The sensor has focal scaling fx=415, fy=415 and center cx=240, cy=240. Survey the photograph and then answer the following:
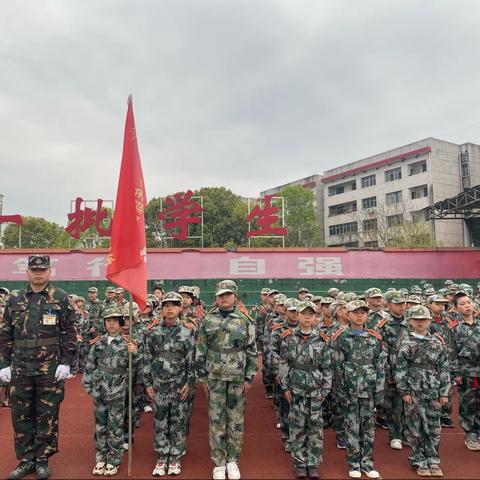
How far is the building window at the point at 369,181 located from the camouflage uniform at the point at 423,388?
4028 centimetres

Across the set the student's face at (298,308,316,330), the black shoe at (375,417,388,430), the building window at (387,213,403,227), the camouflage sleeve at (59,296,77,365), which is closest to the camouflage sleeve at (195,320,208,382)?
the student's face at (298,308,316,330)

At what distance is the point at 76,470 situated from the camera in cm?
448

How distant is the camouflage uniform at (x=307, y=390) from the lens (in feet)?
14.2

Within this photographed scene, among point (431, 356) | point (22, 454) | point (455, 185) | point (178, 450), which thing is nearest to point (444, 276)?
point (431, 356)

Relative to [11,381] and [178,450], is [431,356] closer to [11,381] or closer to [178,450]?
[178,450]

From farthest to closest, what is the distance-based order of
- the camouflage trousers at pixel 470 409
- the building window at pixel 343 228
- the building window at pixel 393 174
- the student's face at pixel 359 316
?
the building window at pixel 343 228 → the building window at pixel 393 174 → the camouflage trousers at pixel 470 409 → the student's face at pixel 359 316

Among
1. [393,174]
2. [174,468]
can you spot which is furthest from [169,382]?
[393,174]

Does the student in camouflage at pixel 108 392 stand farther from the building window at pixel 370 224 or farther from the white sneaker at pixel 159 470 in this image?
the building window at pixel 370 224

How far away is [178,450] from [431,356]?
2959 millimetres

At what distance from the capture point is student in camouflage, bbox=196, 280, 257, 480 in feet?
14.3

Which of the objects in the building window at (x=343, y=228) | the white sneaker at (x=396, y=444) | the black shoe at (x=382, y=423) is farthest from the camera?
the building window at (x=343, y=228)

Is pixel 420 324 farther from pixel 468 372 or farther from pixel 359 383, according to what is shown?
pixel 468 372

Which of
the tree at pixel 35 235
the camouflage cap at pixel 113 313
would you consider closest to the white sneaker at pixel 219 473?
the camouflage cap at pixel 113 313

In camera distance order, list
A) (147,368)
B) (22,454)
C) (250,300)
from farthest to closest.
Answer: (250,300) → (147,368) → (22,454)
